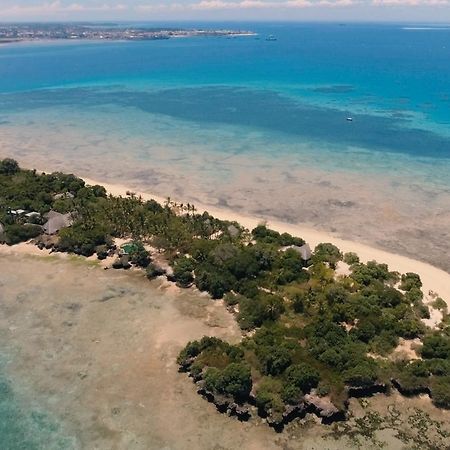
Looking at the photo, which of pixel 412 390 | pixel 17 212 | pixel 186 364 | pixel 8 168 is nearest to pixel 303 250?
pixel 412 390

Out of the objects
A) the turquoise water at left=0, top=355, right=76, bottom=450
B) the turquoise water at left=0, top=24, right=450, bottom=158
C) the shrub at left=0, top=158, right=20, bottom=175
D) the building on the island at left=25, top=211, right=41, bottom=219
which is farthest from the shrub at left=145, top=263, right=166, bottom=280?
the turquoise water at left=0, top=24, right=450, bottom=158

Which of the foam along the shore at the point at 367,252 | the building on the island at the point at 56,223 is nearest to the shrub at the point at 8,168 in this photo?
the foam along the shore at the point at 367,252

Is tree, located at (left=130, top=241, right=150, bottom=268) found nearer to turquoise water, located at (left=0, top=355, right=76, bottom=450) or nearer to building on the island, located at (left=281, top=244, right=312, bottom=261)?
building on the island, located at (left=281, top=244, right=312, bottom=261)

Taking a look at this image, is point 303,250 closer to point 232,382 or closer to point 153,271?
point 153,271

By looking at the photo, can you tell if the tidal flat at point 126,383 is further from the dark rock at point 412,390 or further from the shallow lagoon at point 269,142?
the shallow lagoon at point 269,142

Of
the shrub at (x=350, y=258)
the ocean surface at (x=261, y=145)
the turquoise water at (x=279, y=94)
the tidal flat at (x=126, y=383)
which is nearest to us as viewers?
the tidal flat at (x=126, y=383)

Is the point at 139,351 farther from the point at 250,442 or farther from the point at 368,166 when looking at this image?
the point at 368,166
